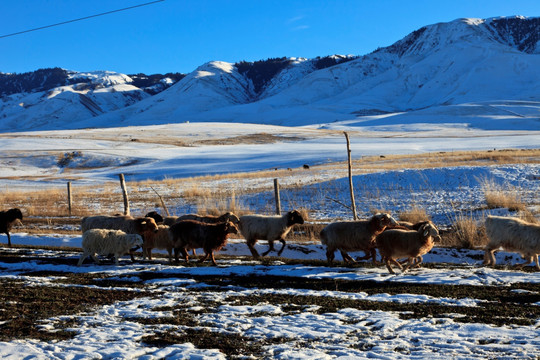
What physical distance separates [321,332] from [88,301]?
3694mm

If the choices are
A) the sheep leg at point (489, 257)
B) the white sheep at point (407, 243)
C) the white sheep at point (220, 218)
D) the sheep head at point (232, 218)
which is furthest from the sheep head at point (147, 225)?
the sheep leg at point (489, 257)

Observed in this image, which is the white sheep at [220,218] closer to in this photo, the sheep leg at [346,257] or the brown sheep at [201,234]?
the brown sheep at [201,234]

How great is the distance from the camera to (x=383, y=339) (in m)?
5.81

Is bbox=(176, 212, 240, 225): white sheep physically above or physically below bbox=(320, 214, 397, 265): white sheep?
above

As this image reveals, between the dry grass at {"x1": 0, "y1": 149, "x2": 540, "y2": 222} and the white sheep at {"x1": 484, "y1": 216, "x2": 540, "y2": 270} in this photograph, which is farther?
the dry grass at {"x1": 0, "y1": 149, "x2": 540, "y2": 222}

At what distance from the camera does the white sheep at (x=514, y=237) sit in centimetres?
1002

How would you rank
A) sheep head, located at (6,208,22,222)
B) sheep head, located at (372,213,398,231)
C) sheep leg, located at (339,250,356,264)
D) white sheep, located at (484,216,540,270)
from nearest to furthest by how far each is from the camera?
white sheep, located at (484,216,540,270), sheep head, located at (372,213,398,231), sheep leg, located at (339,250,356,264), sheep head, located at (6,208,22,222)

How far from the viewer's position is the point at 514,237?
1027 centimetres

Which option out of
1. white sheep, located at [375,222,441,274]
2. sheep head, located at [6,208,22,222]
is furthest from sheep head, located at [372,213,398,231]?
sheep head, located at [6,208,22,222]

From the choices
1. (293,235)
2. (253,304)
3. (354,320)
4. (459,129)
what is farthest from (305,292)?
(459,129)

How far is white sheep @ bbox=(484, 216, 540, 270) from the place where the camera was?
10.0 m

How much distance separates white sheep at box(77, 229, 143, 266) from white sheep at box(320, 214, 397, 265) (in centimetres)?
424

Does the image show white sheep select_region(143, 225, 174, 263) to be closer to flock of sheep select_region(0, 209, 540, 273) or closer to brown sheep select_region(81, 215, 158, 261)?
flock of sheep select_region(0, 209, 540, 273)

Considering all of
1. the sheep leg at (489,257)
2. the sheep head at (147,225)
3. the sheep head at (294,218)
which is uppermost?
the sheep head at (147,225)
